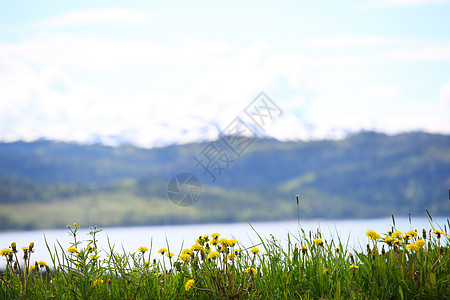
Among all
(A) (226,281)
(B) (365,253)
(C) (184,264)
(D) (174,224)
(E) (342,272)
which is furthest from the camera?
(D) (174,224)

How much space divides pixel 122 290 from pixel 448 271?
347cm

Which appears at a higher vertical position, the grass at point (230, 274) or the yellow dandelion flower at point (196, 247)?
the yellow dandelion flower at point (196, 247)

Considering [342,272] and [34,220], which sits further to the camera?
[34,220]

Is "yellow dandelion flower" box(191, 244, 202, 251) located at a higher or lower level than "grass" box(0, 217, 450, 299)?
Result: higher

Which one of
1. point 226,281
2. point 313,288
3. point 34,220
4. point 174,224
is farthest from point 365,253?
point 34,220

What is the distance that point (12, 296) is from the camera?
4812 millimetres

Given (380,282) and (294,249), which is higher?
(294,249)

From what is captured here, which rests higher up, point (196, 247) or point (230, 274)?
point (196, 247)

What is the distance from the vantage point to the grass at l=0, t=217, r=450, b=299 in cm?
419

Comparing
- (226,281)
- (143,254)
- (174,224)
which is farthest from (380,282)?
(174,224)

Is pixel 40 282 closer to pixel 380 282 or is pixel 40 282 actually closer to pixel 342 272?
pixel 342 272

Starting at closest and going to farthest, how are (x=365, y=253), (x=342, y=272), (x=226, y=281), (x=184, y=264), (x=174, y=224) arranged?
1. (x=226, y=281)
2. (x=184, y=264)
3. (x=342, y=272)
4. (x=365, y=253)
5. (x=174, y=224)

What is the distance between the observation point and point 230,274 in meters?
4.24

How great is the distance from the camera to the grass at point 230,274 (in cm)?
419
